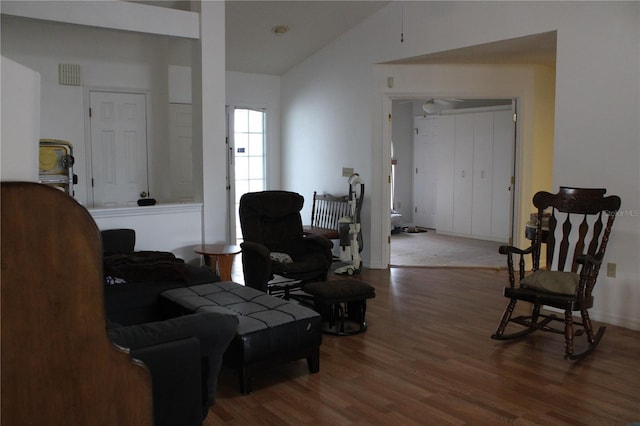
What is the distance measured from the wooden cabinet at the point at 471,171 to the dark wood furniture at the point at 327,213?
2.67 meters

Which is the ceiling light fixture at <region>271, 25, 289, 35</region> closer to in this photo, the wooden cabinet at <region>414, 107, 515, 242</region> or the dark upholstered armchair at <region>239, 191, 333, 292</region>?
the dark upholstered armchair at <region>239, 191, 333, 292</region>

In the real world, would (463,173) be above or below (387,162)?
below

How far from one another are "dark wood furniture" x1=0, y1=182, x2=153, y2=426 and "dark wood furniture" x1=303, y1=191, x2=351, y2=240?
16.6ft

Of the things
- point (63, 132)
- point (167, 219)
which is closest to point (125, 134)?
point (63, 132)

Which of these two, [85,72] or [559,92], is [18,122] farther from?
[85,72]

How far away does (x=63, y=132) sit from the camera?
5.90m

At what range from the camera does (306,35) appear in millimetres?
6613

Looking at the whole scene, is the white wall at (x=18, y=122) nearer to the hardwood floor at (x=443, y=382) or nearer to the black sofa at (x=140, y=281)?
the hardwood floor at (x=443, y=382)

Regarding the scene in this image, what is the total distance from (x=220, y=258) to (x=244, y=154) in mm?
3240

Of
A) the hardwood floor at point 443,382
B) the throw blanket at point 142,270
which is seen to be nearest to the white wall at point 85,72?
the throw blanket at point 142,270

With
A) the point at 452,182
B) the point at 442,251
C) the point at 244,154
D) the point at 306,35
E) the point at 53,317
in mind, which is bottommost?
the point at 442,251

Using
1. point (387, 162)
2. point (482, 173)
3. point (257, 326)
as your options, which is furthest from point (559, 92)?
point (482, 173)

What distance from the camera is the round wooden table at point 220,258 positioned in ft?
15.9

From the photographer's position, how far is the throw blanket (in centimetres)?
386
